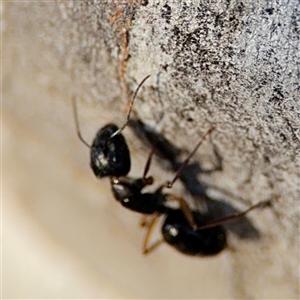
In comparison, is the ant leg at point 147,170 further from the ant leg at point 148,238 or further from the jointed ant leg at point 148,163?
the ant leg at point 148,238

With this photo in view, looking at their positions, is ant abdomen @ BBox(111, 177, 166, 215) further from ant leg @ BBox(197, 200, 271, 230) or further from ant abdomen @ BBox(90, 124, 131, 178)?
ant leg @ BBox(197, 200, 271, 230)

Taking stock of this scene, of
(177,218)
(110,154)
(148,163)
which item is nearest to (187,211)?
(177,218)

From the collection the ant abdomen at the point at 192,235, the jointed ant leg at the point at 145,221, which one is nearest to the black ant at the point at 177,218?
the ant abdomen at the point at 192,235

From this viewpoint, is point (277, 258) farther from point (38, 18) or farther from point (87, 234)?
point (38, 18)

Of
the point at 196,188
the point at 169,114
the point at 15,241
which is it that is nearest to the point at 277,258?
the point at 196,188

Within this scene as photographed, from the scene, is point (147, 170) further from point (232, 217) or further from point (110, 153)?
point (232, 217)

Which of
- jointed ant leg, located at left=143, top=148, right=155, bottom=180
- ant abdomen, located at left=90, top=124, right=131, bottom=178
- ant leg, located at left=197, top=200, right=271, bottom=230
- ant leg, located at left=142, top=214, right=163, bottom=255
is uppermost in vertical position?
ant abdomen, located at left=90, top=124, right=131, bottom=178

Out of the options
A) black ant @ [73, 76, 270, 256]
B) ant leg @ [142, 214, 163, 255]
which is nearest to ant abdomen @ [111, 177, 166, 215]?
black ant @ [73, 76, 270, 256]
